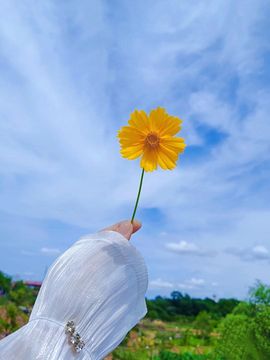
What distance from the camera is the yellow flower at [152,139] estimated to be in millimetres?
1006

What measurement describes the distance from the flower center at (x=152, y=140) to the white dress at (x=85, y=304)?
181mm

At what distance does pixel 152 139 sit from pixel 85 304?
0.33 m

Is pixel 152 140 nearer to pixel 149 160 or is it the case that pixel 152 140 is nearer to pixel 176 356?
pixel 149 160

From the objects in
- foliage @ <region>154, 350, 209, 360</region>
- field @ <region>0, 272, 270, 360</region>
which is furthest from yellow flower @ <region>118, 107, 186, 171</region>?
foliage @ <region>154, 350, 209, 360</region>

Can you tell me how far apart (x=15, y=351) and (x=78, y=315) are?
117 millimetres

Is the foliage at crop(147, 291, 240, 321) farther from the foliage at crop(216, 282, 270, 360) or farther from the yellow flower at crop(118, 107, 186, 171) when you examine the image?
the yellow flower at crop(118, 107, 186, 171)

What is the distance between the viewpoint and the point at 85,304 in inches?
35.9

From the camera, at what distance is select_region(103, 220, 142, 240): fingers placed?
3.44ft

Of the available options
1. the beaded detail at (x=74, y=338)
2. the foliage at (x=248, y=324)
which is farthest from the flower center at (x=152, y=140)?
the foliage at (x=248, y=324)

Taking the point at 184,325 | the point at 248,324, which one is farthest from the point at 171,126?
the point at 184,325

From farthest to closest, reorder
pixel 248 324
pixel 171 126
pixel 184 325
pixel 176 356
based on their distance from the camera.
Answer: pixel 184 325
pixel 176 356
pixel 248 324
pixel 171 126

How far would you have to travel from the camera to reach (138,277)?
1.01 metres

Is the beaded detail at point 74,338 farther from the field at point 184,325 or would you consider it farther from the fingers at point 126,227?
the field at point 184,325

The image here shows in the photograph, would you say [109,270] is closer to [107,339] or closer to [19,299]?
[107,339]
